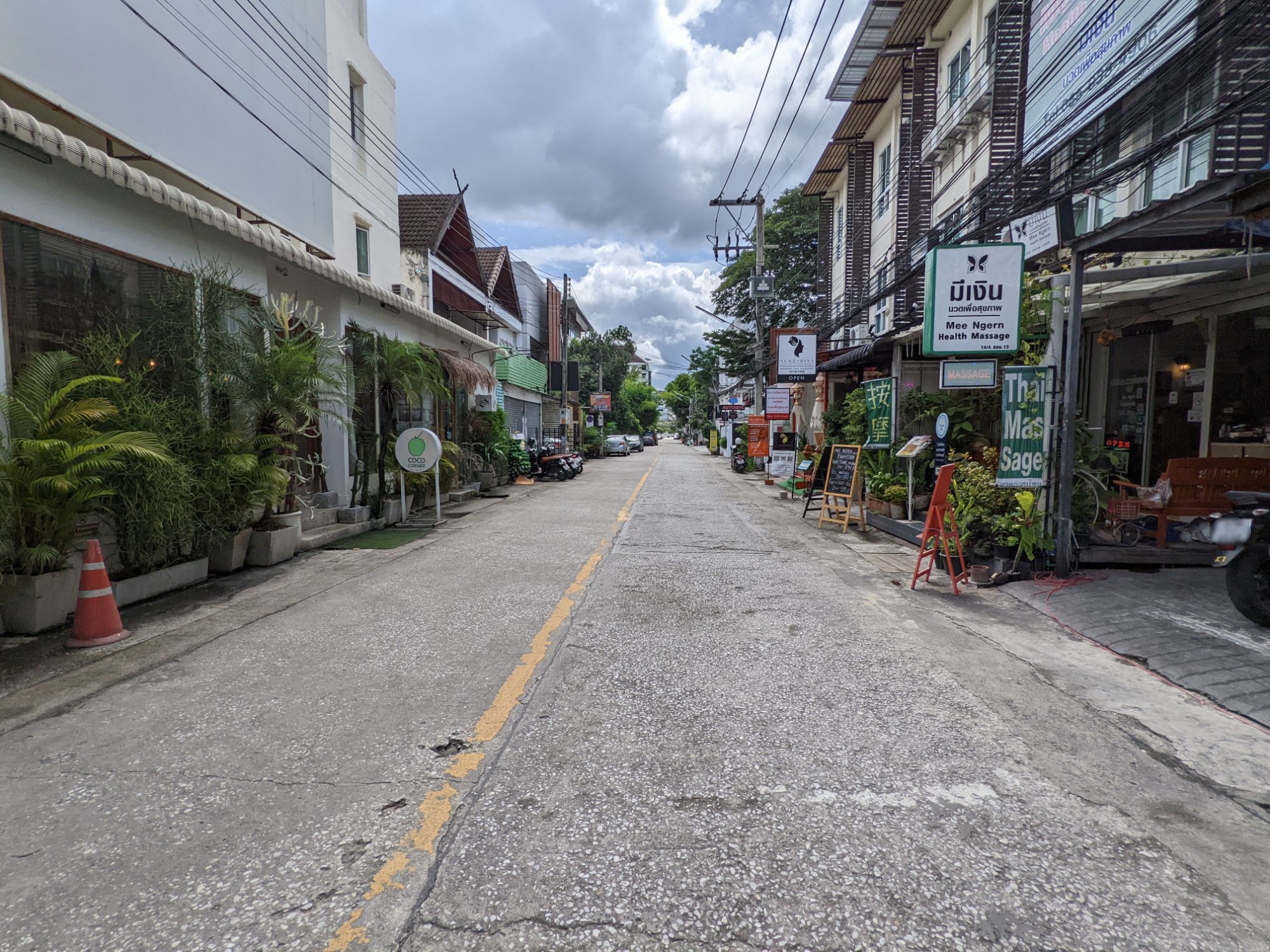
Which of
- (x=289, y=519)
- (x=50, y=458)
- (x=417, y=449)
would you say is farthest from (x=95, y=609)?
(x=417, y=449)

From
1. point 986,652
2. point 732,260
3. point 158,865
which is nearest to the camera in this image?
point 158,865

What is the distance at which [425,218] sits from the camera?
73.3 ft

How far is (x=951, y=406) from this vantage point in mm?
10281

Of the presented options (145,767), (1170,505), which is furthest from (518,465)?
(145,767)

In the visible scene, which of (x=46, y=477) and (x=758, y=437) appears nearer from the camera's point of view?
(x=46, y=477)

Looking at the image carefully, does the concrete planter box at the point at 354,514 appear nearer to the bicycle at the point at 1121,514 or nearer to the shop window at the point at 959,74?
the bicycle at the point at 1121,514

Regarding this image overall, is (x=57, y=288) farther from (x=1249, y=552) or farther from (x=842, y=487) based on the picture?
(x=842, y=487)

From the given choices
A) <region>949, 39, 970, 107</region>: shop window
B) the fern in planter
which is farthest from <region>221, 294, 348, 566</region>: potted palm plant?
<region>949, 39, 970, 107</region>: shop window

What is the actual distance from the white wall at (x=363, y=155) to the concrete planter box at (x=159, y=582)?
9.93 m

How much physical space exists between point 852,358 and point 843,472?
13.3 feet

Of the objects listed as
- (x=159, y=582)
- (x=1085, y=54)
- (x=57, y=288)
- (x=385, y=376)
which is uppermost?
(x=1085, y=54)

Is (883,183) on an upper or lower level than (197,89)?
upper

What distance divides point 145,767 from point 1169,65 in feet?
37.4

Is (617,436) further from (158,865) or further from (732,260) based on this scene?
(158,865)
